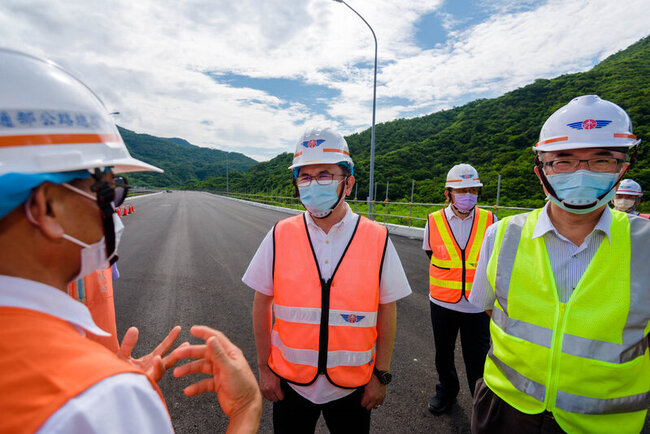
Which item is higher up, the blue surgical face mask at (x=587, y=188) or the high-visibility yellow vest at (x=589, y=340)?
the blue surgical face mask at (x=587, y=188)

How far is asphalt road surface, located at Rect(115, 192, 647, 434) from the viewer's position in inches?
105

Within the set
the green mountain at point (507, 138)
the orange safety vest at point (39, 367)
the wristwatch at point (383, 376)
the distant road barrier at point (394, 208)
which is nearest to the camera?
the orange safety vest at point (39, 367)

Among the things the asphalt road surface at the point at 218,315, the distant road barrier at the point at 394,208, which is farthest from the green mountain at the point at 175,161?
the asphalt road surface at the point at 218,315

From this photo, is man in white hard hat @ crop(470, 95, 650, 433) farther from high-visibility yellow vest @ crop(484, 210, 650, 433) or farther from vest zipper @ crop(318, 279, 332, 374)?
vest zipper @ crop(318, 279, 332, 374)

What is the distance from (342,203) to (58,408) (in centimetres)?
173

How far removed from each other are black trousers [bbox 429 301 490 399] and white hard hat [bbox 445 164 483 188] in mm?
1411

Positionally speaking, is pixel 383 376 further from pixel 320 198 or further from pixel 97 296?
pixel 97 296

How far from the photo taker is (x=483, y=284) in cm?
193

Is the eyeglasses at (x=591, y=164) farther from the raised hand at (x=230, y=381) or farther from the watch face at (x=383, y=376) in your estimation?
the raised hand at (x=230, y=381)

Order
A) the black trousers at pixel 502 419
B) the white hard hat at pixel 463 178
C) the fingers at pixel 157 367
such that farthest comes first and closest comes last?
the white hard hat at pixel 463 178 < the black trousers at pixel 502 419 < the fingers at pixel 157 367

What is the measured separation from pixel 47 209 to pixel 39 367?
0.43 meters

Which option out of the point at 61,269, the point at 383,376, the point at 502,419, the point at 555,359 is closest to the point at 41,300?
the point at 61,269

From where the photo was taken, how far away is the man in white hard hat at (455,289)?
109 inches

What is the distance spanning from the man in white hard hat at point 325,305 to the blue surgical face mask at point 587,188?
998 millimetres
